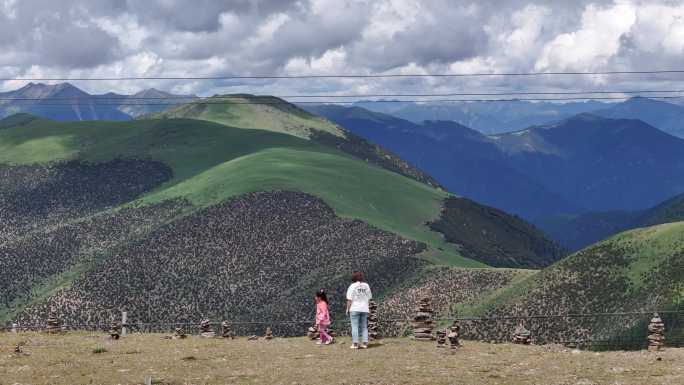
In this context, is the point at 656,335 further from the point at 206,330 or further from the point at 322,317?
the point at 206,330

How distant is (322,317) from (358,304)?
421cm

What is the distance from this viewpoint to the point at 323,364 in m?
41.5

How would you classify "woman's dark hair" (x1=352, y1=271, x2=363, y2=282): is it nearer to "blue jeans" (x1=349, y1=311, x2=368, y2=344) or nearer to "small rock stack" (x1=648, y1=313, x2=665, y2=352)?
"blue jeans" (x1=349, y1=311, x2=368, y2=344)

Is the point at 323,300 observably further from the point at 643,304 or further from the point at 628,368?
the point at 643,304

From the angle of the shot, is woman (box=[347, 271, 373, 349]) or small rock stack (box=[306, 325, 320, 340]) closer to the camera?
woman (box=[347, 271, 373, 349])

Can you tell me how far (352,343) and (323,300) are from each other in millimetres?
3341

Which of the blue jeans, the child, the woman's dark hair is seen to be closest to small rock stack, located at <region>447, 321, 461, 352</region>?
the blue jeans

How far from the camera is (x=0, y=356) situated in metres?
42.6

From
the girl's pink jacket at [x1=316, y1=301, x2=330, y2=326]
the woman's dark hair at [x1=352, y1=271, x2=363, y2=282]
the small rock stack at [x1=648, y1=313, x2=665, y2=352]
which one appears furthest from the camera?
the girl's pink jacket at [x1=316, y1=301, x2=330, y2=326]

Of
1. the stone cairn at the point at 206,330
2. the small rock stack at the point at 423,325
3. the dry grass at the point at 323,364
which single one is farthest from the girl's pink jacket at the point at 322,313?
the stone cairn at the point at 206,330

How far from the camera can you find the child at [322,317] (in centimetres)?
4844

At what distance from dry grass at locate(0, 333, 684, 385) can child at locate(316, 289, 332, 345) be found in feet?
4.00

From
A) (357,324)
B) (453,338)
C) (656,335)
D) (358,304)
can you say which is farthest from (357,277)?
(656,335)

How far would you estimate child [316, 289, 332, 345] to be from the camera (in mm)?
48438
